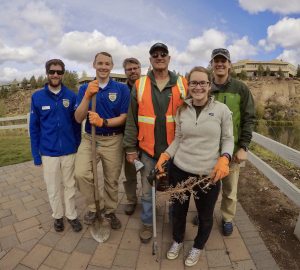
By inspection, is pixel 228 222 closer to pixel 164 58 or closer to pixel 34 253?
pixel 164 58

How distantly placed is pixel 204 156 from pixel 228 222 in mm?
1384

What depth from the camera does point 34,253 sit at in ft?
7.95

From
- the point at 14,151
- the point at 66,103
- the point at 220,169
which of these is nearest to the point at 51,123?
the point at 66,103

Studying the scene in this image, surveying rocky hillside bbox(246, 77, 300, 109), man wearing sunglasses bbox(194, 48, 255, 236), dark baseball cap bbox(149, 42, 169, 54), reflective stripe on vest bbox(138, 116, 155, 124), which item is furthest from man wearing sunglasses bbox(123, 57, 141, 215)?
rocky hillside bbox(246, 77, 300, 109)

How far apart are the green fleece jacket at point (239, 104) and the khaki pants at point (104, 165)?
1.48 meters

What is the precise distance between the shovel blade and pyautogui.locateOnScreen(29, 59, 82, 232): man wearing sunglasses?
301 mm

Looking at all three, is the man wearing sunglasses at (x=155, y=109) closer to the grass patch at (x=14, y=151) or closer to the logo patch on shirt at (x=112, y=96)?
the logo patch on shirt at (x=112, y=96)

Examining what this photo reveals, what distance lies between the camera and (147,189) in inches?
103

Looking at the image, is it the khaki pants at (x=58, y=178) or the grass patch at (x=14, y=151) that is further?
the grass patch at (x=14, y=151)

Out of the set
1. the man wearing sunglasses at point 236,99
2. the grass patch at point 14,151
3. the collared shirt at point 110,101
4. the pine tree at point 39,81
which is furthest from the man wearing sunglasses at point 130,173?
the pine tree at point 39,81

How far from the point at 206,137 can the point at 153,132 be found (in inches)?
27.9

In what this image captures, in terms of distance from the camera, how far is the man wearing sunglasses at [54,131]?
8.54 ft

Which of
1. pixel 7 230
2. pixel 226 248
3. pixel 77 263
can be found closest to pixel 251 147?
pixel 226 248

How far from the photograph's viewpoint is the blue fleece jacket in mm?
2594
